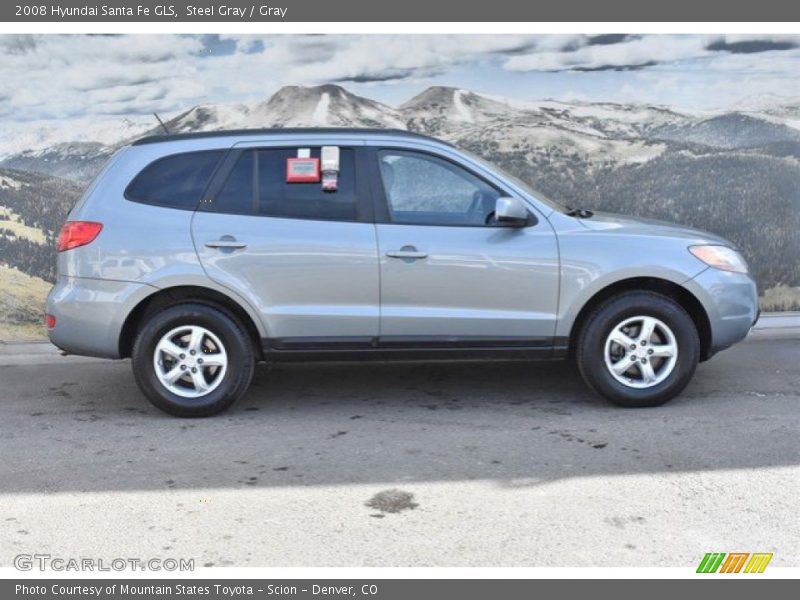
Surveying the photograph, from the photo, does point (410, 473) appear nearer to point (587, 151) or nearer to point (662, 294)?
point (662, 294)

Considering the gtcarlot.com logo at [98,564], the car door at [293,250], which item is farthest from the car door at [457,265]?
the gtcarlot.com logo at [98,564]

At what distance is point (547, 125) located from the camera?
9.70m

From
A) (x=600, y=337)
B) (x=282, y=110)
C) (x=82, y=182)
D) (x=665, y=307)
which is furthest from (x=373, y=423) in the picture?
(x=82, y=182)

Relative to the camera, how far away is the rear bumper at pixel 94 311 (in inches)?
245

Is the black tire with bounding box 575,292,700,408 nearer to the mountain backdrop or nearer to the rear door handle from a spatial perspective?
the rear door handle

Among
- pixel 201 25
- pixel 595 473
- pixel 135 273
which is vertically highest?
pixel 201 25

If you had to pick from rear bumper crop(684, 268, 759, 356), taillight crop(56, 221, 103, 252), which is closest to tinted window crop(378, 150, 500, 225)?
rear bumper crop(684, 268, 759, 356)

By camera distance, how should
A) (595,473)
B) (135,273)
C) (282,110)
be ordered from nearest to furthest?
1. (595,473)
2. (135,273)
3. (282,110)

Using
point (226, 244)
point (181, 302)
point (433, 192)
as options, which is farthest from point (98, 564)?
point (433, 192)

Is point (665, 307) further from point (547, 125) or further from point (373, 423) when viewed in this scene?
point (547, 125)

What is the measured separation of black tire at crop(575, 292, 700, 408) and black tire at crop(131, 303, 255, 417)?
2.10 metres

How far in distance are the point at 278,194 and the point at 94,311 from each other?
4.36ft

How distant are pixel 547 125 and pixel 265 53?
2719 mm

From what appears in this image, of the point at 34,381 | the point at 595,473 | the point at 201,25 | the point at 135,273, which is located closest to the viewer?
the point at 595,473
